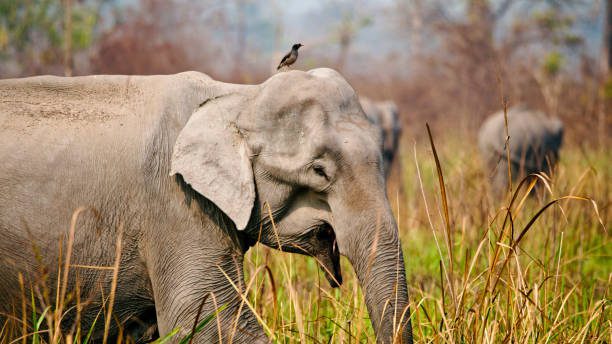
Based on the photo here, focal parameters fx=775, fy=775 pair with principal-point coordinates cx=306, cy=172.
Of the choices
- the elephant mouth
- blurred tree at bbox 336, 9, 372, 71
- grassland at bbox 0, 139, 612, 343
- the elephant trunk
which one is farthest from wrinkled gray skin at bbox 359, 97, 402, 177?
blurred tree at bbox 336, 9, 372, 71


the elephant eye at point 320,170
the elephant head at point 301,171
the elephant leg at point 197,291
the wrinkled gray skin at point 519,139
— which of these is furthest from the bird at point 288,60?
the wrinkled gray skin at point 519,139

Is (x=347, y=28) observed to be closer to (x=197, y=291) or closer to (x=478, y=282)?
(x=478, y=282)

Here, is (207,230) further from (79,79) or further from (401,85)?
(401,85)

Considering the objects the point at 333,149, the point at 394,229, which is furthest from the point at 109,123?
the point at 394,229

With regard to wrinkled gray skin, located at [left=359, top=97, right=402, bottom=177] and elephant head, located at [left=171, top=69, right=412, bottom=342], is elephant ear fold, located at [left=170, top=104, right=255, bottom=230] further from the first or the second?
wrinkled gray skin, located at [left=359, top=97, right=402, bottom=177]

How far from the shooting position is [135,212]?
2961 millimetres

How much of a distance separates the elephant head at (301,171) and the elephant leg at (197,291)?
195 mm

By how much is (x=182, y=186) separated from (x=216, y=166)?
163 mm

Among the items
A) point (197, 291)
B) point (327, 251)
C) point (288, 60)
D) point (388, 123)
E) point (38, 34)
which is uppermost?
point (288, 60)

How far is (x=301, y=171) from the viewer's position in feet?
9.66

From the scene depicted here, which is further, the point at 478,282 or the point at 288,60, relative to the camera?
the point at 478,282

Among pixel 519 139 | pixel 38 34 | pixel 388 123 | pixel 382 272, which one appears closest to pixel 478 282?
pixel 382 272

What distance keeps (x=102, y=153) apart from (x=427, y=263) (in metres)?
3.43

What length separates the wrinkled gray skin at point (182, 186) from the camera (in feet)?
9.52
